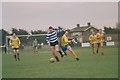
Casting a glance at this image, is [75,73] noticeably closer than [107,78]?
No

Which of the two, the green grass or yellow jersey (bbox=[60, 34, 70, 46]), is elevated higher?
yellow jersey (bbox=[60, 34, 70, 46])

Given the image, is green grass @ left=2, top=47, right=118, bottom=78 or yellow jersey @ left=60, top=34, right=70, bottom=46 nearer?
green grass @ left=2, top=47, right=118, bottom=78

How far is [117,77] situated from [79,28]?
71.2 metres

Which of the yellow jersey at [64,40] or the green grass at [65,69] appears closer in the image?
the green grass at [65,69]

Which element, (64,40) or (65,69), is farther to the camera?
(64,40)

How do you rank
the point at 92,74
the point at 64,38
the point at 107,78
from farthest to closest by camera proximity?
1. the point at 64,38
2. the point at 92,74
3. the point at 107,78

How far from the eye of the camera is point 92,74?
12086 mm

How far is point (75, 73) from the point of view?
12.6 m

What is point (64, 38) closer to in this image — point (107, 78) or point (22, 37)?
point (107, 78)

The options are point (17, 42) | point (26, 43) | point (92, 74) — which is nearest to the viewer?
point (92, 74)

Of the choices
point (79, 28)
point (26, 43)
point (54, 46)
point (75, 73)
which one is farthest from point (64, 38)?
point (79, 28)

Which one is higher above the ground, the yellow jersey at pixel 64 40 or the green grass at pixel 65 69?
the yellow jersey at pixel 64 40

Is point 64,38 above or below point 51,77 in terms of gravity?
above

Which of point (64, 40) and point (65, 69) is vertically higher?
point (64, 40)
